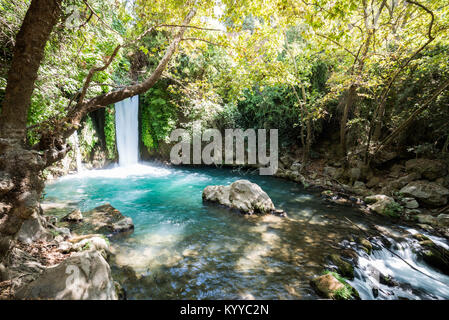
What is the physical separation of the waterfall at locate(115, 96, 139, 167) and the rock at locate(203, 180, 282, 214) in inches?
Result: 370

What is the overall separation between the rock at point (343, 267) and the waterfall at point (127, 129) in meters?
13.8

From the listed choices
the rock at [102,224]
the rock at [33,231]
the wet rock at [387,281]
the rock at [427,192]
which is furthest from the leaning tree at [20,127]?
the rock at [427,192]

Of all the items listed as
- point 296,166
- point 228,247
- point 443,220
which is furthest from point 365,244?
point 296,166

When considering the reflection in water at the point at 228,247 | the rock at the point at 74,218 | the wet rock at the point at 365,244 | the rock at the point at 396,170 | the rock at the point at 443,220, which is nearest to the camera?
the reflection in water at the point at 228,247

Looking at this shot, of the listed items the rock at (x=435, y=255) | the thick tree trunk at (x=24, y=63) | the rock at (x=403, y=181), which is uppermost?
the thick tree trunk at (x=24, y=63)

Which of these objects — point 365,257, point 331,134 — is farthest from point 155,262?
point 331,134

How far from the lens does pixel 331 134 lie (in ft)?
38.6

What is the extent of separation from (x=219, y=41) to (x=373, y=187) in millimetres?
8004

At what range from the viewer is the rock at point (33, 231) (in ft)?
11.2

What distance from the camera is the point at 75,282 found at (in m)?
2.20

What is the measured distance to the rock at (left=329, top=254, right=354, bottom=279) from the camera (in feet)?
11.4

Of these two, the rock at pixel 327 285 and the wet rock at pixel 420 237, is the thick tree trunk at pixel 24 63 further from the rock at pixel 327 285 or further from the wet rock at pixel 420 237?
the wet rock at pixel 420 237

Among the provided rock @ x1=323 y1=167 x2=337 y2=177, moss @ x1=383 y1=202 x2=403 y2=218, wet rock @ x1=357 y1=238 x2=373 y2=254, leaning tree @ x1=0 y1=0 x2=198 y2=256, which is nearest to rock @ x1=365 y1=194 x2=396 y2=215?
moss @ x1=383 y1=202 x2=403 y2=218
